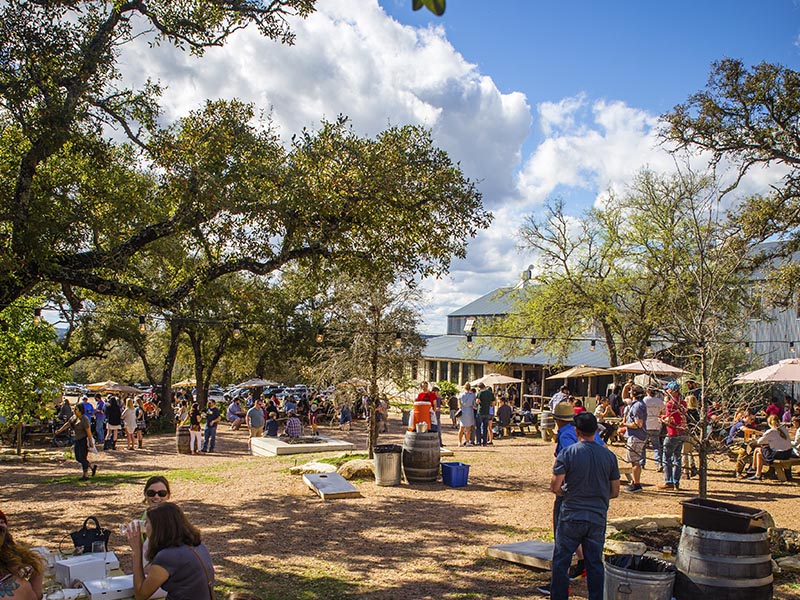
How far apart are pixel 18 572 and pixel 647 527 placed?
6.97 meters

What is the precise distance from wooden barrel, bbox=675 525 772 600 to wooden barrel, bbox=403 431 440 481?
23.3ft

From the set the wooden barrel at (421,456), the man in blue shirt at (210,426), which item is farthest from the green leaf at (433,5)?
the man in blue shirt at (210,426)

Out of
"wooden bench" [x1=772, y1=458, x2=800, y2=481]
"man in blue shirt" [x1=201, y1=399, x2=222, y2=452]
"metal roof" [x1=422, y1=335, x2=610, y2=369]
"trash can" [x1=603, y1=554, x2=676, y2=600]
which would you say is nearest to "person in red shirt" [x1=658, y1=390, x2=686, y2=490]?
"wooden bench" [x1=772, y1=458, x2=800, y2=481]

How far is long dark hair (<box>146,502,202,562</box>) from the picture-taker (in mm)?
3902

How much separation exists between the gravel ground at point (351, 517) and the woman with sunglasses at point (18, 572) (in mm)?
3010

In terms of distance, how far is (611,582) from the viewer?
15.9 ft

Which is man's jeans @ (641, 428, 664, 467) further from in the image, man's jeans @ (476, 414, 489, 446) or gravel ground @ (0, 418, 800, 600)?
man's jeans @ (476, 414, 489, 446)

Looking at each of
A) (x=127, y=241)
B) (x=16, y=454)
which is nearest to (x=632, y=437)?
(x=127, y=241)

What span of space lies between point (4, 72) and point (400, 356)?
8650mm

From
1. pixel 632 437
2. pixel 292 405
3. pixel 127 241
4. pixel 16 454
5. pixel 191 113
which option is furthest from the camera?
pixel 292 405

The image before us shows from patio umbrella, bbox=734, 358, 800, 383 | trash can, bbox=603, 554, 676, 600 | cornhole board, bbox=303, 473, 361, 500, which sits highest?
patio umbrella, bbox=734, 358, 800, 383

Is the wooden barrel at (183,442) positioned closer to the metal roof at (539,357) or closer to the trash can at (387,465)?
the trash can at (387,465)

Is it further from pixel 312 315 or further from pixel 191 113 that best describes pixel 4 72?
pixel 312 315

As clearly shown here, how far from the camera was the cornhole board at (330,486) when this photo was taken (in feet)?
35.9
